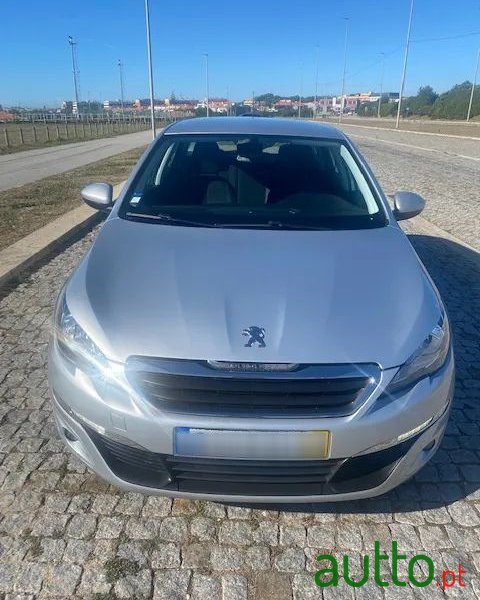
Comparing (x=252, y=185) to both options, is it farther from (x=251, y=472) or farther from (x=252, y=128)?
(x=251, y=472)

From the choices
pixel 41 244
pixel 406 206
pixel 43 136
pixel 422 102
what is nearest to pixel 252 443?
pixel 406 206

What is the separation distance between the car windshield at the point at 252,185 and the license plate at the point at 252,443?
4.61 ft

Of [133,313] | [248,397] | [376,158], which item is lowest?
[376,158]

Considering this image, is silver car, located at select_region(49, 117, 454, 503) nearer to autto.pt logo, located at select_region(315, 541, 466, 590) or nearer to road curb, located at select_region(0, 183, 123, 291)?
autto.pt logo, located at select_region(315, 541, 466, 590)

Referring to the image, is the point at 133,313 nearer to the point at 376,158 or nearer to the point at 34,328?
the point at 34,328

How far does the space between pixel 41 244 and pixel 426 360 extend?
17.4 ft

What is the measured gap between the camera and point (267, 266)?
2.51 m

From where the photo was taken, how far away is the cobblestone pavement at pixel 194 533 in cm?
198

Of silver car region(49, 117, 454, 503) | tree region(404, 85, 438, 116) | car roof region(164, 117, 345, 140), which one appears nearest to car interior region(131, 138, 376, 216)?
car roof region(164, 117, 345, 140)

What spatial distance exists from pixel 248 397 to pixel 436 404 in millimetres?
782

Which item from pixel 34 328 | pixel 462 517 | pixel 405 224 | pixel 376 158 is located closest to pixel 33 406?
pixel 34 328

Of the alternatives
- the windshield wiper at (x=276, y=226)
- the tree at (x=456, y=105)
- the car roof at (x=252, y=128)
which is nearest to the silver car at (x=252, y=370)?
the windshield wiper at (x=276, y=226)

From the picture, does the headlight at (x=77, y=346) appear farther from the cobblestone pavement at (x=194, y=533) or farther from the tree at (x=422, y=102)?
the tree at (x=422, y=102)

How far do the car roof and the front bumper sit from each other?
2.24 metres
